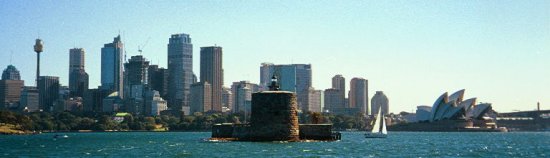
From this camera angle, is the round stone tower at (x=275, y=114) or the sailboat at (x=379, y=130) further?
the sailboat at (x=379, y=130)

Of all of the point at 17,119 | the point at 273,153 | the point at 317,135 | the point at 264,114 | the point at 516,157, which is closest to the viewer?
the point at 273,153

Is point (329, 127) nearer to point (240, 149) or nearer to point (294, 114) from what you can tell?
point (294, 114)

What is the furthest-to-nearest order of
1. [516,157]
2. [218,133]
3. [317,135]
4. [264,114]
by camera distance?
[218,133], [317,135], [264,114], [516,157]

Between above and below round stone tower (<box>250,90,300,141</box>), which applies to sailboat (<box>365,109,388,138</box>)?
below

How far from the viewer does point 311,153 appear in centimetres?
6269

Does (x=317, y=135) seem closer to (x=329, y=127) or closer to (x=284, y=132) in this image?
(x=329, y=127)

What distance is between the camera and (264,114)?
256 ft

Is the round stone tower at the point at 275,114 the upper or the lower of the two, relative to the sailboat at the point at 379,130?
upper

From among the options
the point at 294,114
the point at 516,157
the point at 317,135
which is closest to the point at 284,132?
the point at 294,114

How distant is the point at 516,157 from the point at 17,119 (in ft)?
493

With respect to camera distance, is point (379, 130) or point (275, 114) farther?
point (379, 130)

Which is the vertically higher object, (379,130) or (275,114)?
(275,114)

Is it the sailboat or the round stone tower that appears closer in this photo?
the round stone tower

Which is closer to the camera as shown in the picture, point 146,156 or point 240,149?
point 146,156
